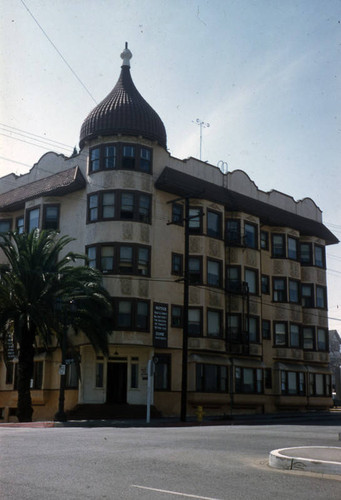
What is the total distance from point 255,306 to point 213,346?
549 cm

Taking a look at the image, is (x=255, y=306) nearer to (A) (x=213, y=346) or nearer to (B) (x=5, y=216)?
(A) (x=213, y=346)

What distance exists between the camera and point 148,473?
32.4ft

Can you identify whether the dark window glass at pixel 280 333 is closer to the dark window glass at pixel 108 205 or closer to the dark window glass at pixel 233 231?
the dark window glass at pixel 233 231

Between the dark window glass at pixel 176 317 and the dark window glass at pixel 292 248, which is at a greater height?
the dark window glass at pixel 292 248

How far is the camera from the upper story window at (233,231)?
4388cm

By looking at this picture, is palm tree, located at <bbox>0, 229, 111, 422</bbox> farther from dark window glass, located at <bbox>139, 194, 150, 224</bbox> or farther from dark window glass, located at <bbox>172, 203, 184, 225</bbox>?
dark window glass, located at <bbox>172, 203, 184, 225</bbox>

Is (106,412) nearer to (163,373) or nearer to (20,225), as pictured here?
(163,373)

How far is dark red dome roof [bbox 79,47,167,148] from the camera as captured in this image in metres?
39.2

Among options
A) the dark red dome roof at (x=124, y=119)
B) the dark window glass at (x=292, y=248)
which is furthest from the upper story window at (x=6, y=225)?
the dark window glass at (x=292, y=248)

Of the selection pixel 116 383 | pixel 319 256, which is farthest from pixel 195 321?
pixel 319 256

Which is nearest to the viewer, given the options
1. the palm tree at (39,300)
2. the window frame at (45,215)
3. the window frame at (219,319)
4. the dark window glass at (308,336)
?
the palm tree at (39,300)

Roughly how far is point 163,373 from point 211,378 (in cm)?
350

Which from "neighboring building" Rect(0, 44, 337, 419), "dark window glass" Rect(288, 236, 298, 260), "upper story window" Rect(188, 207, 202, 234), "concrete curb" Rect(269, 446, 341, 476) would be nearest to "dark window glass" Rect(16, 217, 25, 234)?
"neighboring building" Rect(0, 44, 337, 419)

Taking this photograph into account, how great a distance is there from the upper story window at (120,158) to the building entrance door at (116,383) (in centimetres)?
1180
